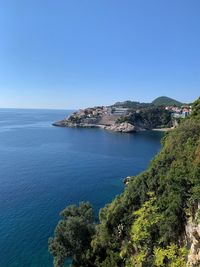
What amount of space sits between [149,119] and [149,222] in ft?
418

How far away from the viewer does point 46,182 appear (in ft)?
164

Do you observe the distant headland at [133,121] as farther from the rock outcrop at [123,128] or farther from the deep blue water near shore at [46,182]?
the deep blue water near shore at [46,182]

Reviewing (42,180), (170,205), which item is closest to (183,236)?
(170,205)

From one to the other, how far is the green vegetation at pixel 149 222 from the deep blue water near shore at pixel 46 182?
6.30 meters

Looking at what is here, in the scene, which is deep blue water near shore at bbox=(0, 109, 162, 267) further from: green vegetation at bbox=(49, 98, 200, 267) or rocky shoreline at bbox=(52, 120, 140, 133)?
rocky shoreline at bbox=(52, 120, 140, 133)

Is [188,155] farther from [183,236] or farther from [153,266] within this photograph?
[153,266]

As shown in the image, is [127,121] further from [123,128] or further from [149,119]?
[149,119]

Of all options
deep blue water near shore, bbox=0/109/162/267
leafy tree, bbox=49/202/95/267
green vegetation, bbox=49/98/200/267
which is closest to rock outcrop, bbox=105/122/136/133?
deep blue water near shore, bbox=0/109/162/267

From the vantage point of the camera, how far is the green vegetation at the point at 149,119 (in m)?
140

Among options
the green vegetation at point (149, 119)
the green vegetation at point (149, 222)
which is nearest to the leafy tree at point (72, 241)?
the green vegetation at point (149, 222)

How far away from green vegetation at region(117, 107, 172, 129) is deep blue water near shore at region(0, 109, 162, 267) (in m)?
43.2

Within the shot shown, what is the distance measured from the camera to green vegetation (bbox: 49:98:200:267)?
643 inches

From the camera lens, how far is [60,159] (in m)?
69.7

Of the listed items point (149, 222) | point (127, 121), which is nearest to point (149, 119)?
point (127, 121)
